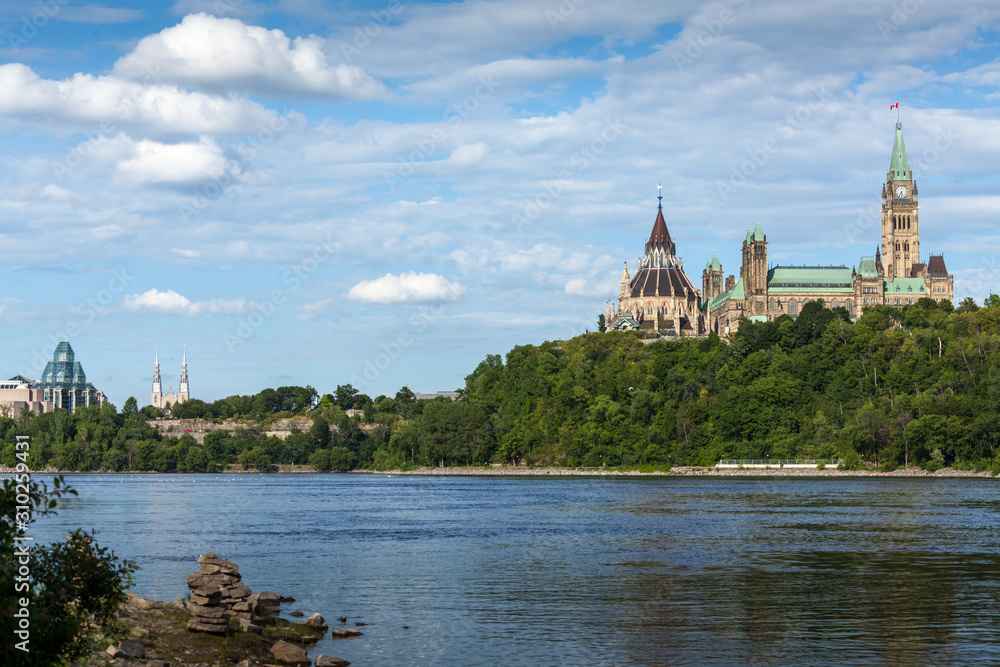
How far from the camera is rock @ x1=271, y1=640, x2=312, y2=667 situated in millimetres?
29578

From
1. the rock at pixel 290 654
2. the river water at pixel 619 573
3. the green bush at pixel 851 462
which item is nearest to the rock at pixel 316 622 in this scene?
the river water at pixel 619 573

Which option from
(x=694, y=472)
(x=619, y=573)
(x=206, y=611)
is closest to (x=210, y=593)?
(x=206, y=611)

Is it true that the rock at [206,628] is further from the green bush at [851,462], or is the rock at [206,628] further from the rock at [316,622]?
the green bush at [851,462]

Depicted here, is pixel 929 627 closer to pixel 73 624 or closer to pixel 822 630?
pixel 822 630

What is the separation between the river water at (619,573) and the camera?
32.0 metres

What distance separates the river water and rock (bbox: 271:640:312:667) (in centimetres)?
168

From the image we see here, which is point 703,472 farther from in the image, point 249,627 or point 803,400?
point 249,627

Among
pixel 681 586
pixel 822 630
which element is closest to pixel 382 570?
pixel 681 586

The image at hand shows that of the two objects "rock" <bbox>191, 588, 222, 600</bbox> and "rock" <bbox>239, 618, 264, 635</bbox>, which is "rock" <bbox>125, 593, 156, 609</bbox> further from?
"rock" <bbox>239, 618, 264, 635</bbox>

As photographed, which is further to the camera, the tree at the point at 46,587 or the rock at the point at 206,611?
the rock at the point at 206,611

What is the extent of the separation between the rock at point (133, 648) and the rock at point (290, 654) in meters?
3.71

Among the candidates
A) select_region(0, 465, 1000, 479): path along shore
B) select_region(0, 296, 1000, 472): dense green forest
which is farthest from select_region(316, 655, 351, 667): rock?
select_region(0, 296, 1000, 472): dense green forest

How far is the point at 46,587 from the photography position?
71.1 ft

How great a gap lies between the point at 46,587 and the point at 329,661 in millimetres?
9635
